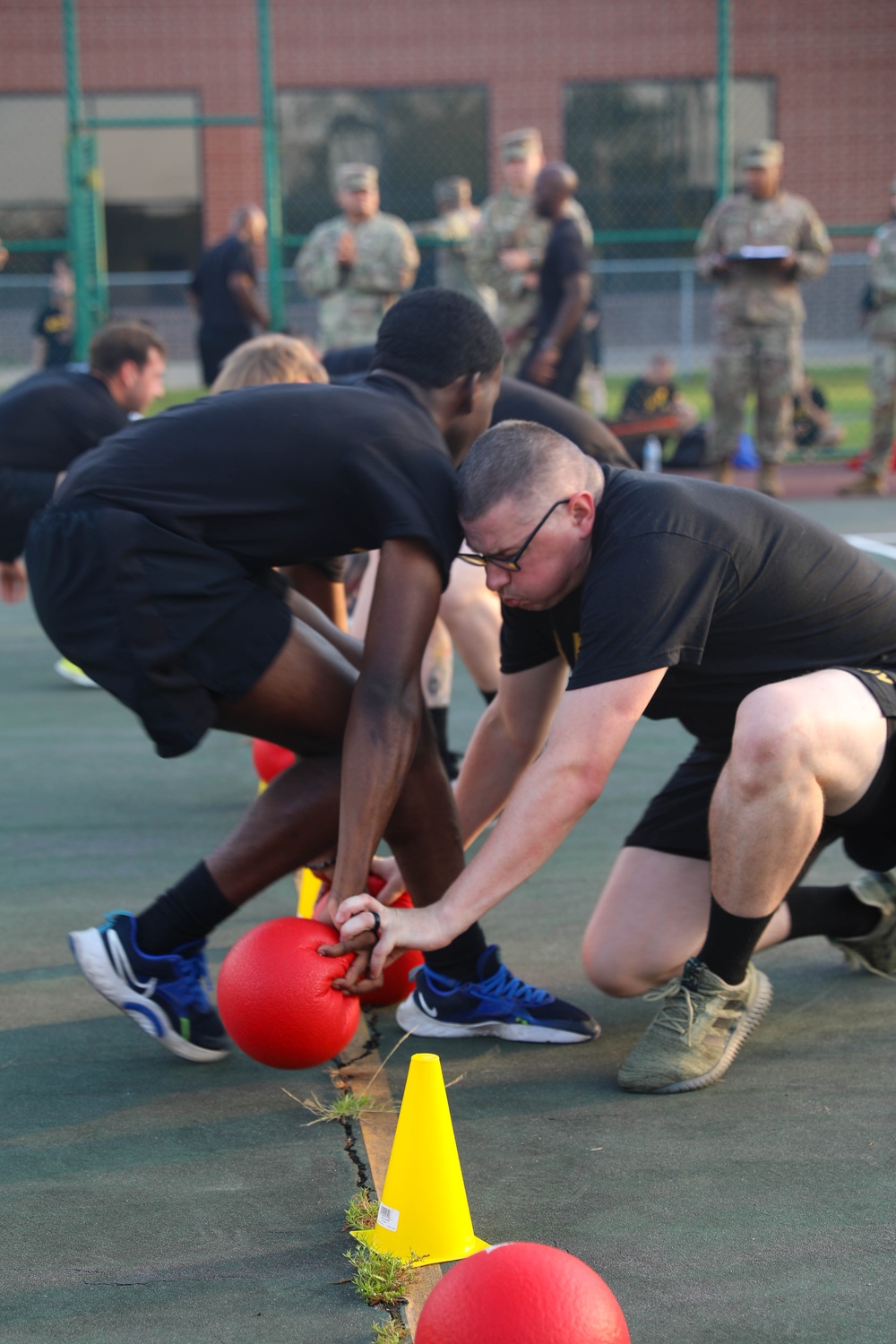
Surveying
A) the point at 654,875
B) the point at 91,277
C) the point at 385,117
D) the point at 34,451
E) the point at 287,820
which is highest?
the point at 385,117

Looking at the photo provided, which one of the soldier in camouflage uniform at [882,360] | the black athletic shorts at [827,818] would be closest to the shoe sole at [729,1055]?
the black athletic shorts at [827,818]

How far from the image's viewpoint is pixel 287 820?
10.6 ft

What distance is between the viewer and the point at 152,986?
3223 mm

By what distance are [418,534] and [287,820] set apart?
72 cm

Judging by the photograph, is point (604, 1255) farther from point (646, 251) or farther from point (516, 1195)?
point (646, 251)

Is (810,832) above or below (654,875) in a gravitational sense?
above

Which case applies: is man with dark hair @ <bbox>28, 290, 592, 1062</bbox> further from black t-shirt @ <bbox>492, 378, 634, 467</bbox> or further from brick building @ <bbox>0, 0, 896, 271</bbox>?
brick building @ <bbox>0, 0, 896, 271</bbox>

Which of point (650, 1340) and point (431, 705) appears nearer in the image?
point (650, 1340)

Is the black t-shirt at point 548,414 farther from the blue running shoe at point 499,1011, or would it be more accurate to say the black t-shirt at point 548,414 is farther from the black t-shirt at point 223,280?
the black t-shirt at point 223,280

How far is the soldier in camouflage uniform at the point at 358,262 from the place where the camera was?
11664 millimetres

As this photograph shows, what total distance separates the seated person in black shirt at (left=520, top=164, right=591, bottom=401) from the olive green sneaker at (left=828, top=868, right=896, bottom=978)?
6444 millimetres

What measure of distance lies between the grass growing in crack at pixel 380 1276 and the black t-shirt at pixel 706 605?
3.51ft

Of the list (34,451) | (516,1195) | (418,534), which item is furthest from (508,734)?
(34,451)

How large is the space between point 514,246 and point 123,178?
47.5 feet
